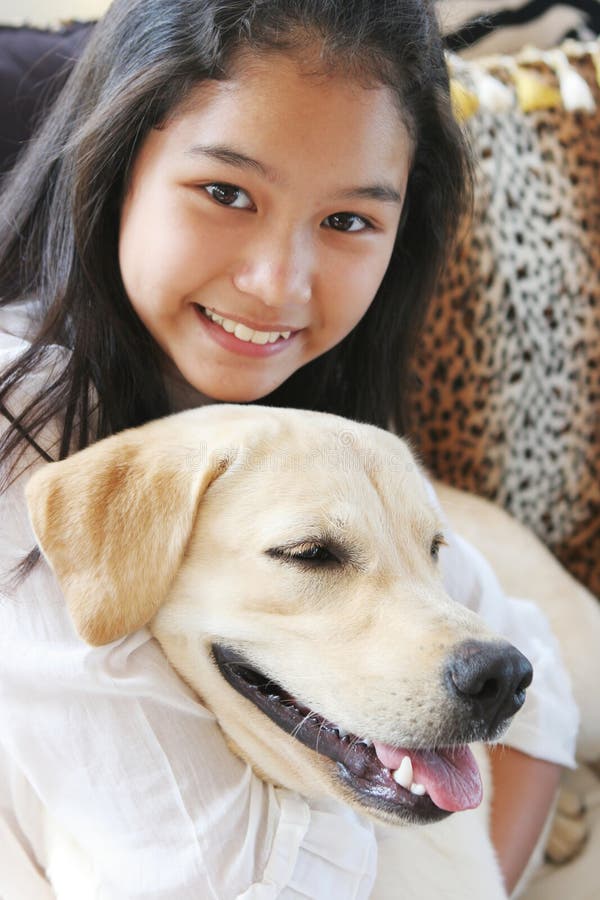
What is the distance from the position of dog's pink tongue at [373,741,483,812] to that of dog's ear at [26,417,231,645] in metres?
0.28

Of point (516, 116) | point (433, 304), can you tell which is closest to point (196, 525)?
point (433, 304)

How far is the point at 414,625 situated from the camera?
929 millimetres

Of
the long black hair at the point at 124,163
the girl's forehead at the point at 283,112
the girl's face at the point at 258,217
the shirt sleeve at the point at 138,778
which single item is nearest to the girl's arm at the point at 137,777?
the shirt sleeve at the point at 138,778

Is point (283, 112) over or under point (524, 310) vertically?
over

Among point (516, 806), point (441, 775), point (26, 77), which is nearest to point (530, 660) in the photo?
point (516, 806)

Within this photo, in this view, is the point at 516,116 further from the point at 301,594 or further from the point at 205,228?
the point at 301,594

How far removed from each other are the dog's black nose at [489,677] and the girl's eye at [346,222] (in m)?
0.62

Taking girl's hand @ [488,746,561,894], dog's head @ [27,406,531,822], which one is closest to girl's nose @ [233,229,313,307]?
dog's head @ [27,406,531,822]

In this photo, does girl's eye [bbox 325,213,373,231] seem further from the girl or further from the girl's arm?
the girl's arm

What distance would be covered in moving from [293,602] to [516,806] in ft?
2.39

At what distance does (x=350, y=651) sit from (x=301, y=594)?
0.08 meters

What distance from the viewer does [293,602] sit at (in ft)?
3.15

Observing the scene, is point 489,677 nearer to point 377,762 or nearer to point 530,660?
point 377,762

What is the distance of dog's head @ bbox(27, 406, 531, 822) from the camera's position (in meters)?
0.91
